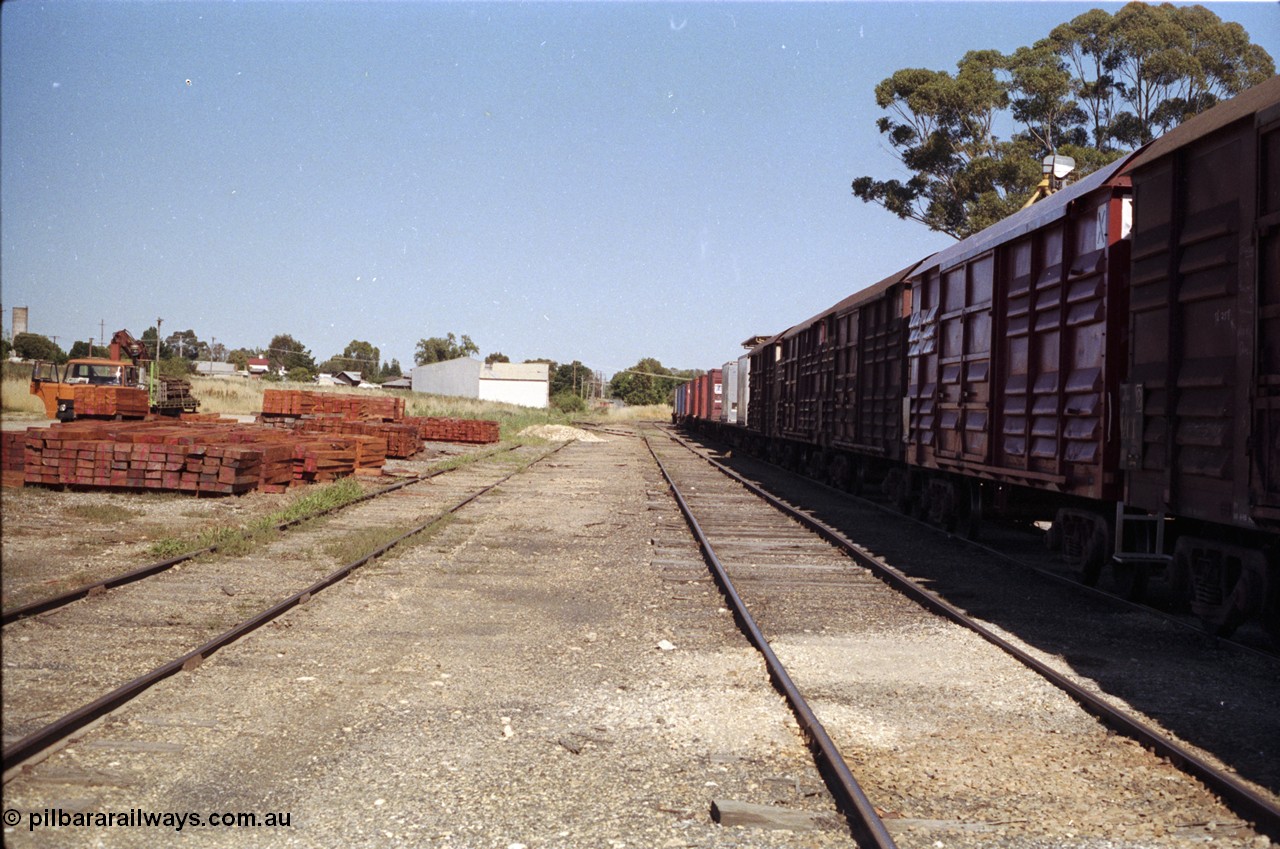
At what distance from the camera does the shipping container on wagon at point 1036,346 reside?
795 centimetres

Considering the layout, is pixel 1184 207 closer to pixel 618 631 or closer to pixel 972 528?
pixel 618 631

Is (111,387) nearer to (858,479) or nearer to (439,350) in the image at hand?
(858,479)

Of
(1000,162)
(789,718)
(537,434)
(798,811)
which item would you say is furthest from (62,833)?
(537,434)

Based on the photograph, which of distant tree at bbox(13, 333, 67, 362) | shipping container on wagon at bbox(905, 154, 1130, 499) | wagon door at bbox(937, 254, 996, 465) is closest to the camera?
shipping container on wagon at bbox(905, 154, 1130, 499)

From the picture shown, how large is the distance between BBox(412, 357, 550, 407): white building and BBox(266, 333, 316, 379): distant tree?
2206 inches

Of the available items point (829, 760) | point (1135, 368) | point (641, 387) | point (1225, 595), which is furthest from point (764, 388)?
point (641, 387)

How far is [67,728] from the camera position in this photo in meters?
4.82

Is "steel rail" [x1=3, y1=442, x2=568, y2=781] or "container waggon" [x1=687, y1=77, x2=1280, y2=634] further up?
"container waggon" [x1=687, y1=77, x2=1280, y2=634]

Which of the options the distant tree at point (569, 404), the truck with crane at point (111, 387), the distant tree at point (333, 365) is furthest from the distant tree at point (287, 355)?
the truck with crane at point (111, 387)

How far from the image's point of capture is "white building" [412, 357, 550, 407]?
103 metres

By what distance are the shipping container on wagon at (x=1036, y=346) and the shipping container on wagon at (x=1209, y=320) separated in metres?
0.42

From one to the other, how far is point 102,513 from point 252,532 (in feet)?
8.96

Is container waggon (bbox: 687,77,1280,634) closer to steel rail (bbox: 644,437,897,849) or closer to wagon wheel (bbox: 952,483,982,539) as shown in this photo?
wagon wheel (bbox: 952,483,982,539)

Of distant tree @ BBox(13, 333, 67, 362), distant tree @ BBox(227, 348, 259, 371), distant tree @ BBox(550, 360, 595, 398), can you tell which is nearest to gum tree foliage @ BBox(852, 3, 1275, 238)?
distant tree @ BBox(13, 333, 67, 362)
